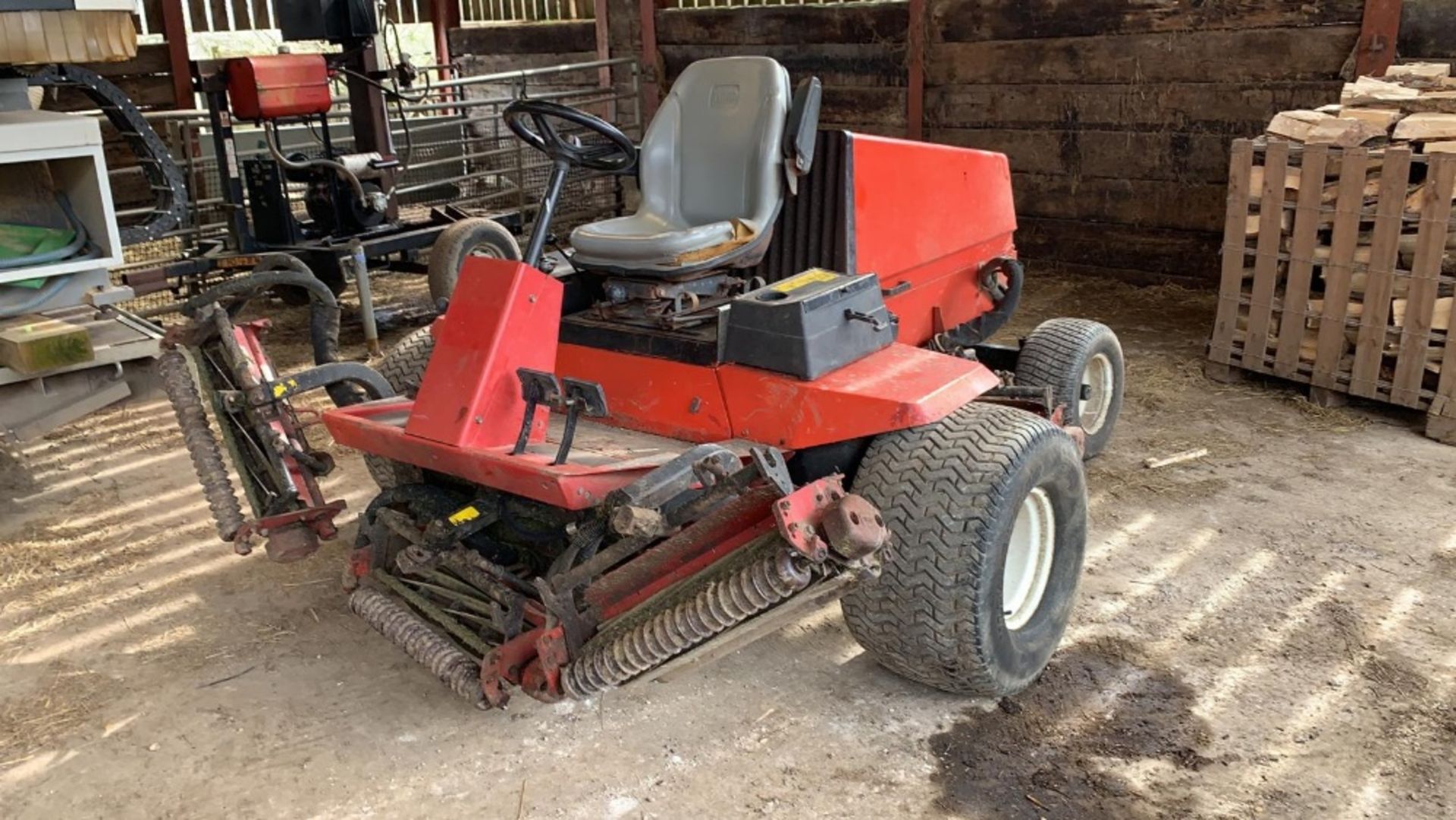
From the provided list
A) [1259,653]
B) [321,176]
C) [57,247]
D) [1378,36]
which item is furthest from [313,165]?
[1378,36]

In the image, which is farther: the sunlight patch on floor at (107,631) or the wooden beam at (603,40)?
the wooden beam at (603,40)

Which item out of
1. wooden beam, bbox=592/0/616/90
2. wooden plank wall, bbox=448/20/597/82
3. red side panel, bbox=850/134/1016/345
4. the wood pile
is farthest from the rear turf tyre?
wooden plank wall, bbox=448/20/597/82

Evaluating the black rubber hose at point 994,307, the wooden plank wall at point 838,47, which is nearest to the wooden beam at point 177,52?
the wooden plank wall at point 838,47

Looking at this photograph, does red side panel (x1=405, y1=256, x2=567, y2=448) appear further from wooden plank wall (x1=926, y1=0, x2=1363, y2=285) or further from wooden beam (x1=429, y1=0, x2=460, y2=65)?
wooden beam (x1=429, y1=0, x2=460, y2=65)

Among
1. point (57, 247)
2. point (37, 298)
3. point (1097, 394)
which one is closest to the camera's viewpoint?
point (37, 298)

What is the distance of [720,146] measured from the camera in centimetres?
353

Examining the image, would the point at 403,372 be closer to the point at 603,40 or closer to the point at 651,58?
the point at 651,58

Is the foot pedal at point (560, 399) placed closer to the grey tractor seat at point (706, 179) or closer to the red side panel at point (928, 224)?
the grey tractor seat at point (706, 179)

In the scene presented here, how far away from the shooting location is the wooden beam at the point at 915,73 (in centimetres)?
759

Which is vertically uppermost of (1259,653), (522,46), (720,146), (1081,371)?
(522,46)

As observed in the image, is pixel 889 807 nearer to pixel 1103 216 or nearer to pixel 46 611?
pixel 46 611

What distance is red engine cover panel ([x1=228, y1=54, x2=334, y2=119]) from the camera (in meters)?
5.98

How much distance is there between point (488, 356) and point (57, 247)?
2.31 m

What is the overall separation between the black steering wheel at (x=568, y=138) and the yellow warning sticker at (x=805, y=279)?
650mm
